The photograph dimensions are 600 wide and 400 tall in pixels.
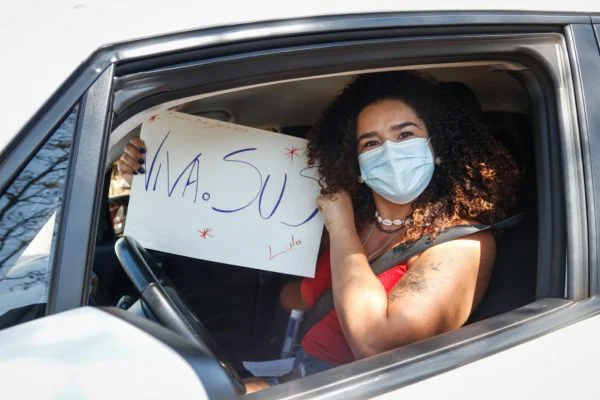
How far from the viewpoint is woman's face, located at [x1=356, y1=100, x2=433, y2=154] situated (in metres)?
2.20

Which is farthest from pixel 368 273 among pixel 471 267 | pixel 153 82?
pixel 153 82

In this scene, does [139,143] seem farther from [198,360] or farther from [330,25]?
[198,360]

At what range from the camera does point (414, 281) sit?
193 cm

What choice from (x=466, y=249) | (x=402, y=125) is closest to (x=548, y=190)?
(x=466, y=249)

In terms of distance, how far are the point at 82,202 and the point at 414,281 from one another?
95 centimetres

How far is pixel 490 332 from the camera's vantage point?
1.52 m

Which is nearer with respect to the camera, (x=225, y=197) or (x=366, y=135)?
(x=225, y=197)

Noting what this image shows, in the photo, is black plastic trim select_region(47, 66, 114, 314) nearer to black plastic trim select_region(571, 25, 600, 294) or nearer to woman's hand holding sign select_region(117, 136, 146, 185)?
woman's hand holding sign select_region(117, 136, 146, 185)

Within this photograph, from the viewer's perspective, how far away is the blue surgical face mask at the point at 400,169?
6.92 ft

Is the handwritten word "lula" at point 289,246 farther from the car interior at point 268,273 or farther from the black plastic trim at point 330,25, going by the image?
the black plastic trim at point 330,25

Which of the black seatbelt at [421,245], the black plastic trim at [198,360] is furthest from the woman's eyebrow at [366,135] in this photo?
the black plastic trim at [198,360]

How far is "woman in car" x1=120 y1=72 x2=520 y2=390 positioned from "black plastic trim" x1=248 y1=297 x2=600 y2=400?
30 centimetres

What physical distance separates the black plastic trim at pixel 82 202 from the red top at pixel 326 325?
0.97 metres

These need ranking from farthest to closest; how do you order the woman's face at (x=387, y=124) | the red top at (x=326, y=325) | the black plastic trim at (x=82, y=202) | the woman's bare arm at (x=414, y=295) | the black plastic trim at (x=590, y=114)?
the woman's face at (x=387, y=124) → the red top at (x=326, y=325) → the woman's bare arm at (x=414, y=295) → the black plastic trim at (x=590, y=114) → the black plastic trim at (x=82, y=202)
